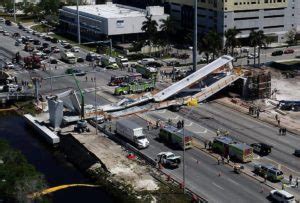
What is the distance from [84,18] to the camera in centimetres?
15762

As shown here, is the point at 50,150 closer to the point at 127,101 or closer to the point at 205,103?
the point at 127,101

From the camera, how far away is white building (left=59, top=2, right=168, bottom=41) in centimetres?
14575

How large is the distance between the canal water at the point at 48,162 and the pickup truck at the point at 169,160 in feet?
29.1

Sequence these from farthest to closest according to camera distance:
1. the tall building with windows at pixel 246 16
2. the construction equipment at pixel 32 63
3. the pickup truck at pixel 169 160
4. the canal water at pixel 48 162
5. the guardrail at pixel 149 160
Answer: the tall building with windows at pixel 246 16, the construction equipment at pixel 32 63, the pickup truck at pixel 169 160, the canal water at pixel 48 162, the guardrail at pixel 149 160

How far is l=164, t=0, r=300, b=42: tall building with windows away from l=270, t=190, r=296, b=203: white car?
86.0 metres

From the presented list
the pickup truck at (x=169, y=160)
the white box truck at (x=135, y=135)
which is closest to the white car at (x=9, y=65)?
the white box truck at (x=135, y=135)

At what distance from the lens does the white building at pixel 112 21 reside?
145750mm

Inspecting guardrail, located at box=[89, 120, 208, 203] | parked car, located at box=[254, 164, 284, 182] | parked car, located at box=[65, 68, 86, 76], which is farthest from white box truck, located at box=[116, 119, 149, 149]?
parked car, located at box=[65, 68, 86, 76]

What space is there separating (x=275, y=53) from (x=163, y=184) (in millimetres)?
78629

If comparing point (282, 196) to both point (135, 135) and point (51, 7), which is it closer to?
point (135, 135)

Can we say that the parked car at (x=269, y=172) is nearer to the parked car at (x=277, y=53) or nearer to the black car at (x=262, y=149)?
the black car at (x=262, y=149)

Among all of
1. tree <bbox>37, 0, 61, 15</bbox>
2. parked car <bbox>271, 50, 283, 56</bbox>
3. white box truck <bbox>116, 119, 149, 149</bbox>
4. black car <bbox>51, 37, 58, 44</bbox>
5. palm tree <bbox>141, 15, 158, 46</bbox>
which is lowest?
white box truck <bbox>116, 119, 149, 149</bbox>

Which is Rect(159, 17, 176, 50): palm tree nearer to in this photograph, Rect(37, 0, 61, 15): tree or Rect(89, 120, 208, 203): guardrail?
Rect(89, 120, 208, 203): guardrail

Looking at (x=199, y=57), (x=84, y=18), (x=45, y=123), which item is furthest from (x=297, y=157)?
(x=84, y=18)
